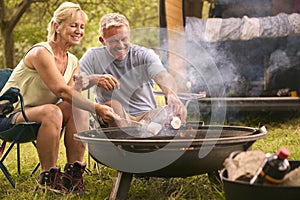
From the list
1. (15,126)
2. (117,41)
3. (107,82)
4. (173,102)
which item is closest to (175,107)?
(173,102)

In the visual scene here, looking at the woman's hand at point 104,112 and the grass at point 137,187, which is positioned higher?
the woman's hand at point 104,112

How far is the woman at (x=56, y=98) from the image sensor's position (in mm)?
3170

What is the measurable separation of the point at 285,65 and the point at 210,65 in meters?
0.77

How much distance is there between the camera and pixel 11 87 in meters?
3.20

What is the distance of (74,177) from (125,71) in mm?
800

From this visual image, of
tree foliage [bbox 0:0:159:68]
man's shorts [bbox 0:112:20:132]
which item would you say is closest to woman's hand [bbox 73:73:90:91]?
man's shorts [bbox 0:112:20:132]

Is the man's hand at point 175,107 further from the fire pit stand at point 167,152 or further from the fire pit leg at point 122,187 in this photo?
the fire pit leg at point 122,187

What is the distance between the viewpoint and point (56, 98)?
341 cm

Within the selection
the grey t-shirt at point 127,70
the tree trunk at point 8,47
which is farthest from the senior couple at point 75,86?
the tree trunk at point 8,47

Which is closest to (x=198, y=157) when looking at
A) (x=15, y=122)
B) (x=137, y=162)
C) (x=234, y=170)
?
(x=137, y=162)

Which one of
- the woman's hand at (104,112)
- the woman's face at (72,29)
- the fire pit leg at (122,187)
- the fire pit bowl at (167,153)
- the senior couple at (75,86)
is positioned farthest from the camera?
the woman's face at (72,29)

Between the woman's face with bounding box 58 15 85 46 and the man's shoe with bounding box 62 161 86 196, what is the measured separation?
0.74 metres

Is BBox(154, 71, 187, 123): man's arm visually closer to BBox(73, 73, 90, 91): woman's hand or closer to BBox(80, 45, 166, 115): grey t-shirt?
BBox(80, 45, 166, 115): grey t-shirt

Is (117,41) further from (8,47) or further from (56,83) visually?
(8,47)
